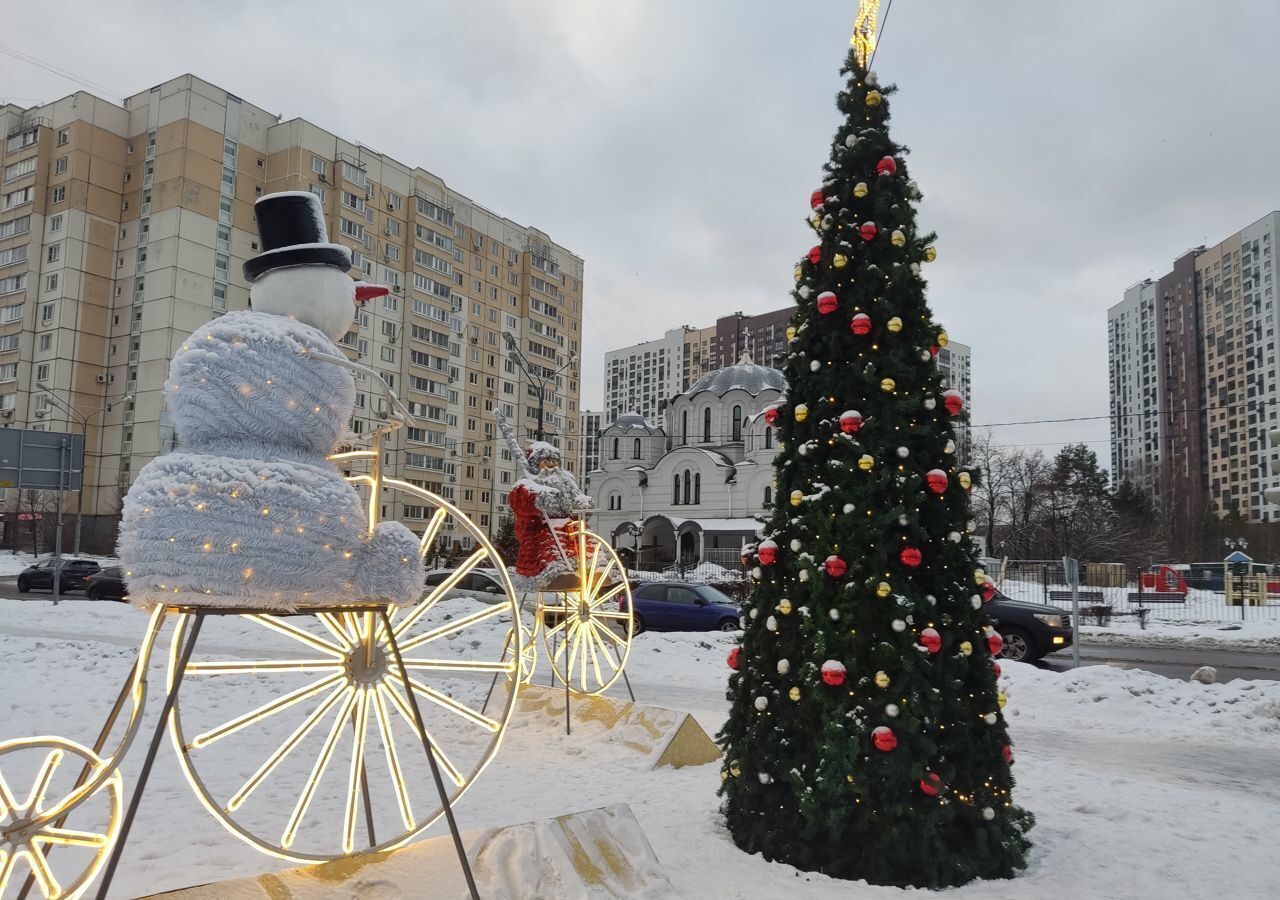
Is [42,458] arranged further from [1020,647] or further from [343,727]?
[1020,647]

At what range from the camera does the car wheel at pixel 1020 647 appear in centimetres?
1464

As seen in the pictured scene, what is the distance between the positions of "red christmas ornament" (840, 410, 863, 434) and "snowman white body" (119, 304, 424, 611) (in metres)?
2.24

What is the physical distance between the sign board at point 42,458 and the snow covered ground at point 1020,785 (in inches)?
370

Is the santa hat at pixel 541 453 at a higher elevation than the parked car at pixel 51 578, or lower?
higher

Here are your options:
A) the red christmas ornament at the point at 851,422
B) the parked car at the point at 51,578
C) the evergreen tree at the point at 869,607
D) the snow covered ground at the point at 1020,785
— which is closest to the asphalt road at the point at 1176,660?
the snow covered ground at the point at 1020,785

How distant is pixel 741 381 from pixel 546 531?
4427 centimetres

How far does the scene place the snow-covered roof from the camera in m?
51.1

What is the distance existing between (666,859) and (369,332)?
164 feet

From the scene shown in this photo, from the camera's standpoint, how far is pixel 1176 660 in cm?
1605

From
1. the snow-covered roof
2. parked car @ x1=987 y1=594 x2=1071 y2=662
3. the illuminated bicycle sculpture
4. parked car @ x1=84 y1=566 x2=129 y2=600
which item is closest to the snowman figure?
the illuminated bicycle sculpture

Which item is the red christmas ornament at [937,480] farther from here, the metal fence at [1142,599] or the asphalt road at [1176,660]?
the metal fence at [1142,599]

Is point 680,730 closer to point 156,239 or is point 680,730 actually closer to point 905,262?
point 905,262

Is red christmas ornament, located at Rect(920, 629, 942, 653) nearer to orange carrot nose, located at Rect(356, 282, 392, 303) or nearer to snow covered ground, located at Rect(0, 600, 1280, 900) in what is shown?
snow covered ground, located at Rect(0, 600, 1280, 900)

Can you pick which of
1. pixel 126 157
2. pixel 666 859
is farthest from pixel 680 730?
pixel 126 157
